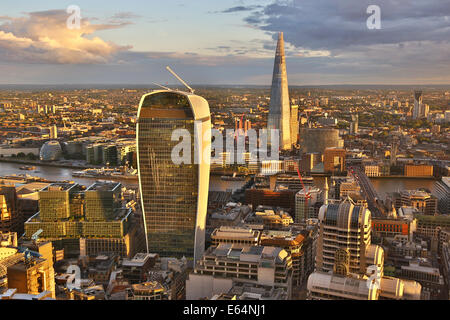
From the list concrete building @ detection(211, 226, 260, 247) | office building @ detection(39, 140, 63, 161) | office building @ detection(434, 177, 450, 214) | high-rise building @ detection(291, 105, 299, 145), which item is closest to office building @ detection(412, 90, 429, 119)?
office building @ detection(434, 177, 450, 214)

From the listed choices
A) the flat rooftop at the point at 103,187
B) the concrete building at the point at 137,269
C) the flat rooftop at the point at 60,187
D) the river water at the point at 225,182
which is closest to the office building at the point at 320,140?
the river water at the point at 225,182

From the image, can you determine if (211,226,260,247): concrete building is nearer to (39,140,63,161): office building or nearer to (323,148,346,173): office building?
(323,148,346,173): office building

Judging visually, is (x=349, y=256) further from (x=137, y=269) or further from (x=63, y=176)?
(x=63, y=176)

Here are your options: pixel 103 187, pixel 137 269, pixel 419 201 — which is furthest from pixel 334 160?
pixel 137 269

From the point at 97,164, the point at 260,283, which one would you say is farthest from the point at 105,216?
the point at 97,164

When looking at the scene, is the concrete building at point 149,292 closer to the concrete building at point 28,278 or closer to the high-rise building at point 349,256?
the concrete building at point 28,278
